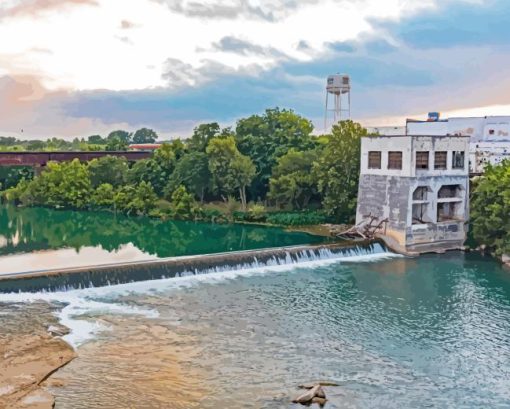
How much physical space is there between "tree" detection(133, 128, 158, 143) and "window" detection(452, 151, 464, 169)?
3230 inches

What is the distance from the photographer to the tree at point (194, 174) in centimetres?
4009

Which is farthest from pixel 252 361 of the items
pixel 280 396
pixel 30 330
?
pixel 30 330

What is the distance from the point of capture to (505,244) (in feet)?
83.8

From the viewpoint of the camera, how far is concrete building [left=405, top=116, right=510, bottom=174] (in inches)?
1307

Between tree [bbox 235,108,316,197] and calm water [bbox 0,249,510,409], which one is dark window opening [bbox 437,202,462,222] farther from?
tree [bbox 235,108,316,197]

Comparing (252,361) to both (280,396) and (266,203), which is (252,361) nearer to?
(280,396)

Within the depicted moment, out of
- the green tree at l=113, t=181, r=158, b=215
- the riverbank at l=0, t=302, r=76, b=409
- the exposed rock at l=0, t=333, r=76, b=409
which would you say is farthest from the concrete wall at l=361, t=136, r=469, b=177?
the exposed rock at l=0, t=333, r=76, b=409

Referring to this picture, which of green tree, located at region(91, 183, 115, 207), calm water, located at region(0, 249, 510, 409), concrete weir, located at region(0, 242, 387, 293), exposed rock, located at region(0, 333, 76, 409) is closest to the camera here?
exposed rock, located at region(0, 333, 76, 409)

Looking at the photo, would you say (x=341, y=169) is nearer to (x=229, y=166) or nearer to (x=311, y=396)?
(x=229, y=166)

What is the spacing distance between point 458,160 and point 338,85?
2731 cm

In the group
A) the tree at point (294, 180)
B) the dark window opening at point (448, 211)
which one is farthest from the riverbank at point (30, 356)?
the tree at point (294, 180)

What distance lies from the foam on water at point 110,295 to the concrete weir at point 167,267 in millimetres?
91

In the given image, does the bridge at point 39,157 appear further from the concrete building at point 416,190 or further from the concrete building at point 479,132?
the concrete building at point 416,190

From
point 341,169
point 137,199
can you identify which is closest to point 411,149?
point 341,169
